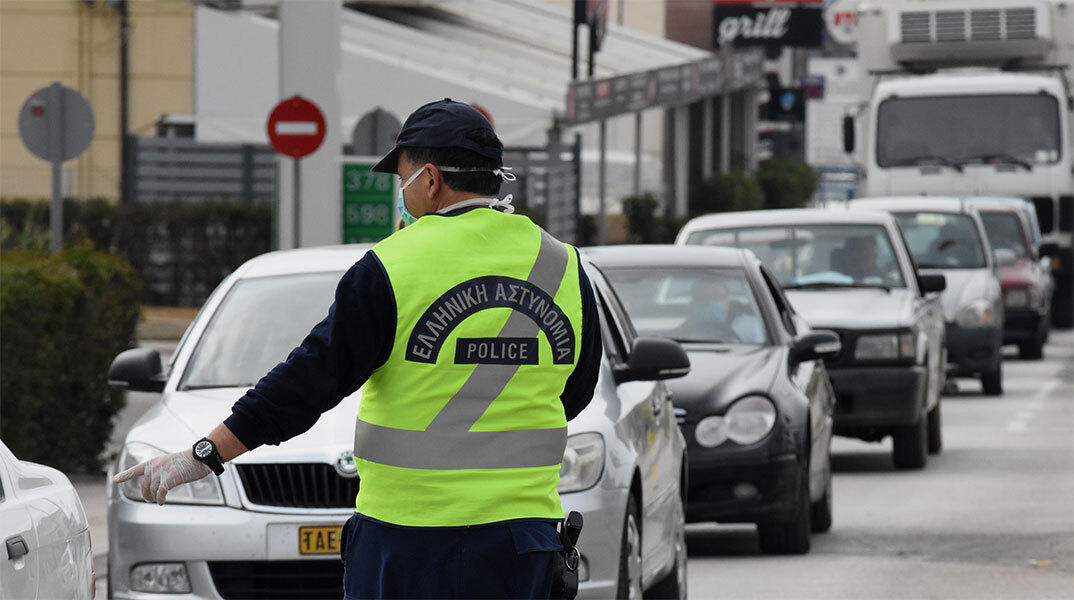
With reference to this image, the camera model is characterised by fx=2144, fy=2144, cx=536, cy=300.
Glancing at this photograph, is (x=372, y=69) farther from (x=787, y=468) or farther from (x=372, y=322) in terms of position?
(x=372, y=322)

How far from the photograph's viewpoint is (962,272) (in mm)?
20500

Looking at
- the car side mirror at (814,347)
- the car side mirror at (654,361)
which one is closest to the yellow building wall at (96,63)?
the car side mirror at (814,347)

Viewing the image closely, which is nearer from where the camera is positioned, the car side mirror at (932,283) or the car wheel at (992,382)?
the car side mirror at (932,283)

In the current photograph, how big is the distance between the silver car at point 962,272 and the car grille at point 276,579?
13.7 metres

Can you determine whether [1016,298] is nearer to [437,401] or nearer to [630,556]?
[630,556]

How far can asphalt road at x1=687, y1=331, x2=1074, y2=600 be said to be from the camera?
9.46 metres

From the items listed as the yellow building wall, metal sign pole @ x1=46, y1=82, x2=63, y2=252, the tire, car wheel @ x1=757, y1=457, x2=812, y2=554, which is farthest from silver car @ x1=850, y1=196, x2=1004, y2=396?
the yellow building wall

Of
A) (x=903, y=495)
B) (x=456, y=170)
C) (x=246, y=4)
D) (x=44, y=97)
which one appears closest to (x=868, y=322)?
(x=903, y=495)

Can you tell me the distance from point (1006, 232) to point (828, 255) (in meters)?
11.9

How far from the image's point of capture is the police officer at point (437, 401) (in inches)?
172


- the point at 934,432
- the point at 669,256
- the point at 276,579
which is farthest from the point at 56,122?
the point at 276,579

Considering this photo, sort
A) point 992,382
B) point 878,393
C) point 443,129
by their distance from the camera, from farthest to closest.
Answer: point 992,382 → point 878,393 → point 443,129

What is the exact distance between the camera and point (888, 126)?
28203 mm

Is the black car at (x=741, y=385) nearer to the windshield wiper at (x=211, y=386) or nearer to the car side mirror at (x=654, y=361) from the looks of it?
the car side mirror at (x=654, y=361)
